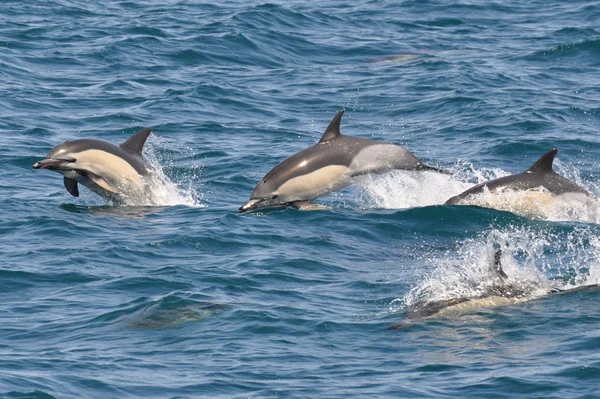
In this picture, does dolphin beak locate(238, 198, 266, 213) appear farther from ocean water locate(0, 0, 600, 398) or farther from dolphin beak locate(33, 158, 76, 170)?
dolphin beak locate(33, 158, 76, 170)

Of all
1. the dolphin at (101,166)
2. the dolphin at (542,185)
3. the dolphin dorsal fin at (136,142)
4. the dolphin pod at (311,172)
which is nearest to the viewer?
the dolphin at (542,185)

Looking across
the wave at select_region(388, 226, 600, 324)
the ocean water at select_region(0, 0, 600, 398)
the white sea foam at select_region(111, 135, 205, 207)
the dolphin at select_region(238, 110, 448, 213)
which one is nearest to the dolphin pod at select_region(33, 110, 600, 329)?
the dolphin at select_region(238, 110, 448, 213)

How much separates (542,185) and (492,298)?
13.9ft

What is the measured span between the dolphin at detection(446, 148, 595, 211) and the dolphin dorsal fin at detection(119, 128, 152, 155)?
444 centimetres

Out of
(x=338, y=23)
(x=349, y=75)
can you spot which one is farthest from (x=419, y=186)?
(x=338, y=23)

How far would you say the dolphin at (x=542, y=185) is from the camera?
1570 centimetres

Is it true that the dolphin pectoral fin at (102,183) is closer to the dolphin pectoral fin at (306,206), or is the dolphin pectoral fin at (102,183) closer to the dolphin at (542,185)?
the dolphin pectoral fin at (306,206)

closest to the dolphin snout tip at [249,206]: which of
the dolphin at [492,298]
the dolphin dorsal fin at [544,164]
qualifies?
the dolphin dorsal fin at [544,164]

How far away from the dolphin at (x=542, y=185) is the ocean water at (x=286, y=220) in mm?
250

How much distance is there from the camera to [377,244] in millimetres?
14945

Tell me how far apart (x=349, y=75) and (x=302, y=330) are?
14.9 metres

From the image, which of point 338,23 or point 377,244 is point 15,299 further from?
point 338,23

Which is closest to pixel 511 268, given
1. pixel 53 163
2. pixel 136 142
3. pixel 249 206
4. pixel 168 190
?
pixel 249 206

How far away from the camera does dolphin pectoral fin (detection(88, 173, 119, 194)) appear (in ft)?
53.8
